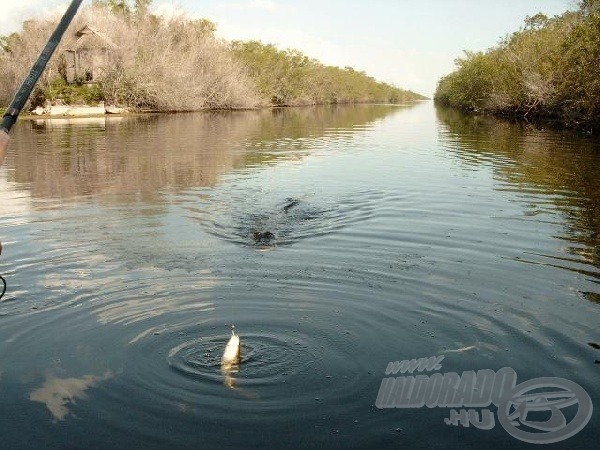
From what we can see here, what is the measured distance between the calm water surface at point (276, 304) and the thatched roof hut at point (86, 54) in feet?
199

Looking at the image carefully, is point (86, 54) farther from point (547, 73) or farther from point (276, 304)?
point (276, 304)

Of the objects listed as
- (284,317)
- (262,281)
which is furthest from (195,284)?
(284,317)

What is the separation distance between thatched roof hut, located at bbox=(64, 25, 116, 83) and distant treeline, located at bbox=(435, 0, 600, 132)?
152 feet

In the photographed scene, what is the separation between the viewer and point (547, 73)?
53719 mm

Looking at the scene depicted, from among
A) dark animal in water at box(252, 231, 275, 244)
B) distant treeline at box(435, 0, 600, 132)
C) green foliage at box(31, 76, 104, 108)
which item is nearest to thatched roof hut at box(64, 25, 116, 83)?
green foliage at box(31, 76, 104, 108)

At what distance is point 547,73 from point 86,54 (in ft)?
173

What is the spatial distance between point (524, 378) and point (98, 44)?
7701cm

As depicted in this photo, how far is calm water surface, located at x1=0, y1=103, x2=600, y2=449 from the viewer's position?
5.55 meters

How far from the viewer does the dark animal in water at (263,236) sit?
11.8 m

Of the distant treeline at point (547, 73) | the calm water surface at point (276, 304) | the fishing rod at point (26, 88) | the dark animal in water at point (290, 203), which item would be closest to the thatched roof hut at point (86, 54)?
the distant treeline at point (547, 73)

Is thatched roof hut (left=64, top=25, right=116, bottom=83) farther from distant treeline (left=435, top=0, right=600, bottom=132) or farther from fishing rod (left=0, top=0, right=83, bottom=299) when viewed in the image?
fishing rod (left=0, top=0, right=83, bottom=299)

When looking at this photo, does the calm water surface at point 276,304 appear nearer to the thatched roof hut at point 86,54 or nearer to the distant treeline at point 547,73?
the distant treeline at point 547,73

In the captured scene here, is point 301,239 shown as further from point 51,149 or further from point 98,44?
point 98,44

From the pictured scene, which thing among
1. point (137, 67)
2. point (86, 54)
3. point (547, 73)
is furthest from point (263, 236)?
point (86, 54)
